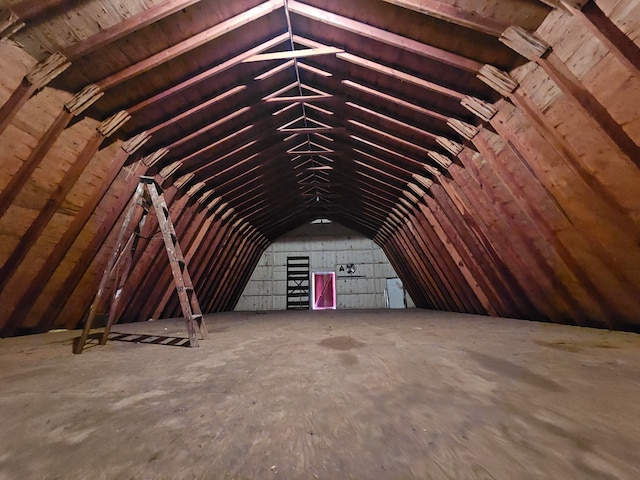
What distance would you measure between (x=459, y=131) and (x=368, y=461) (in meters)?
4.51

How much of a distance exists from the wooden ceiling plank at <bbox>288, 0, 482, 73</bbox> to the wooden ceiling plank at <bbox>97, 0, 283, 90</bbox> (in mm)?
342

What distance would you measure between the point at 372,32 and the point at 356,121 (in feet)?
7.25

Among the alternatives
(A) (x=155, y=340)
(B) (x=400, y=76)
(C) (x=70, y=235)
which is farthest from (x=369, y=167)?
(C) (x=70, y=235)

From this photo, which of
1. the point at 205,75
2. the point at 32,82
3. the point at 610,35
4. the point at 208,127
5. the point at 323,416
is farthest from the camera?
the point at 208,127

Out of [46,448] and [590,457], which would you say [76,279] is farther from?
[590,457]

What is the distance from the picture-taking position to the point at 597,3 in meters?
2.12

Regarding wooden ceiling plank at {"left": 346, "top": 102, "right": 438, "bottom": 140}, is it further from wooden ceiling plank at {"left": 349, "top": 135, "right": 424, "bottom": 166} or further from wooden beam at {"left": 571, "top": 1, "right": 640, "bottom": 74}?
wooden beam at {"left": 571, "top": 1, "right": 640, "bottom": 74}

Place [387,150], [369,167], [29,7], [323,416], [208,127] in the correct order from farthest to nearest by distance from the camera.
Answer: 1. [369,167]
2. [387,150]
3. [208,127]
4. [29,7]
5. [323,416]

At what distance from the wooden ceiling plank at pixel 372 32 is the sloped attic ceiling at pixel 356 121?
0.02 meters

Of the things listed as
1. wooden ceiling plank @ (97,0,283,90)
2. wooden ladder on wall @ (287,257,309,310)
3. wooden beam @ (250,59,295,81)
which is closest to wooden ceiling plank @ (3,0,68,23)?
wooden ceiling plank @ (97,0,283,90)

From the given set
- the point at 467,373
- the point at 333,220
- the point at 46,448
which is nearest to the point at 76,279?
the point at 46,448

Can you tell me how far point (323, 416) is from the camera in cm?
142

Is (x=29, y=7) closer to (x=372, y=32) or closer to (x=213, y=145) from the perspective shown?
(x=213, y=145)

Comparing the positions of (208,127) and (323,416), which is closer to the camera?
(323,416)
